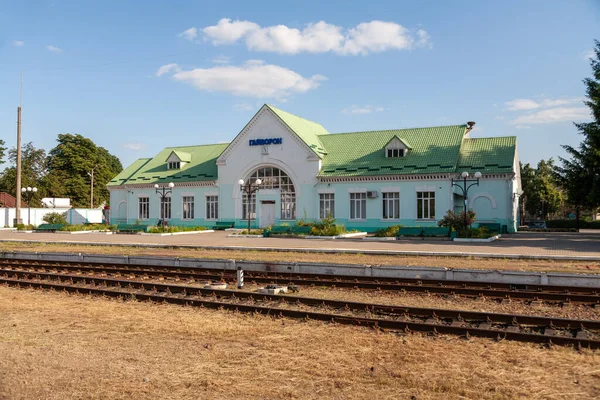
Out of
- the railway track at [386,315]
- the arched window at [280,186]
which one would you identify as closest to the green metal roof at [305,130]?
the arched window at [280,186]

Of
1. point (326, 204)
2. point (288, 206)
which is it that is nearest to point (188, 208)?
point (288, 206)

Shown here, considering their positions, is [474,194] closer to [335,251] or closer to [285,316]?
[335,251]

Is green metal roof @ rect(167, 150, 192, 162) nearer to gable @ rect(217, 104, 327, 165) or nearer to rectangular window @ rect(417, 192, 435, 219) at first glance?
gable @ rect(217, 104, 327, 165)

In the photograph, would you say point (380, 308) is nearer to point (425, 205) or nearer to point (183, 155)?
point (425, 205)

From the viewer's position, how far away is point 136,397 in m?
6.51

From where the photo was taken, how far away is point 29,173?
9012 centimetres

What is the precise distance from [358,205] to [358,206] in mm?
81

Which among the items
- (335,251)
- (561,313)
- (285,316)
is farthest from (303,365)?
(335,251)

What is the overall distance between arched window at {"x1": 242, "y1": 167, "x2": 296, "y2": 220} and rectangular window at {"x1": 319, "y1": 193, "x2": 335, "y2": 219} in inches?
102

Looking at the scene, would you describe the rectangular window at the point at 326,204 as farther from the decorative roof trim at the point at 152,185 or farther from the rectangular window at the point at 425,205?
the decorative roof trim at the point at 152,185

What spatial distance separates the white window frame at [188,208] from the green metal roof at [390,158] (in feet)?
43.5

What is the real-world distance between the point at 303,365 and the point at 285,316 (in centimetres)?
318

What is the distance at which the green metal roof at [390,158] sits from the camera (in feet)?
131

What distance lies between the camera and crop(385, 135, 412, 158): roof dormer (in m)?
41.6
